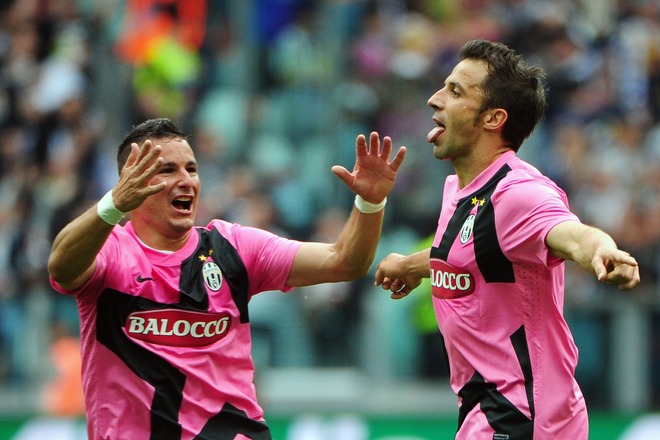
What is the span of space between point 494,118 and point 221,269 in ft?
5.00

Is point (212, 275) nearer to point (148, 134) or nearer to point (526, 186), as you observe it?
point (148, 134)

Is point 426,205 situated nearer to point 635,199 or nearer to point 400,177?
point 400,177

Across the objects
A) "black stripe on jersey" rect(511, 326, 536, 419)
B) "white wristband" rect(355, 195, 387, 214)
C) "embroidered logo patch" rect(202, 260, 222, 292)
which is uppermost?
"white wristband" rect(355, 195, 387, 214)

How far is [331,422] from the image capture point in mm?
10500

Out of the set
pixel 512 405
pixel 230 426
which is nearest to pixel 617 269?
pixel 512 405

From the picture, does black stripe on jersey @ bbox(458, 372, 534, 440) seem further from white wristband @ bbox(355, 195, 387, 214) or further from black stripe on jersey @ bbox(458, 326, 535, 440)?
white wristband @ bbox(355, 195, 387, 214)

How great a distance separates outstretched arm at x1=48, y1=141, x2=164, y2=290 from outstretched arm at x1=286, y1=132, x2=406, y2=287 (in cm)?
103

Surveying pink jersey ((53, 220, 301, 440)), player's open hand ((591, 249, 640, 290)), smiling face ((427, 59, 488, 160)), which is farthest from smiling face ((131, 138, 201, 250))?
player's open hand ((591, 249, 640, 290))

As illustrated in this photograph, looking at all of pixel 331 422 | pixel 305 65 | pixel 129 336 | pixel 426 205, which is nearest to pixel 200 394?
pixel 129 336

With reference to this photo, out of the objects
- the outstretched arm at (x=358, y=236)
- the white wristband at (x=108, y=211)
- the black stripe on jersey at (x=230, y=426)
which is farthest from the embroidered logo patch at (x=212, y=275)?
the white wristband at (x=108, y=211)

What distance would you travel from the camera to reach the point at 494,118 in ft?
18.5

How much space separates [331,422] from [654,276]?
10.7 ft

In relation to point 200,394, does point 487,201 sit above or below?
above

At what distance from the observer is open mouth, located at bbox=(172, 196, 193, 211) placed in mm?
5812
